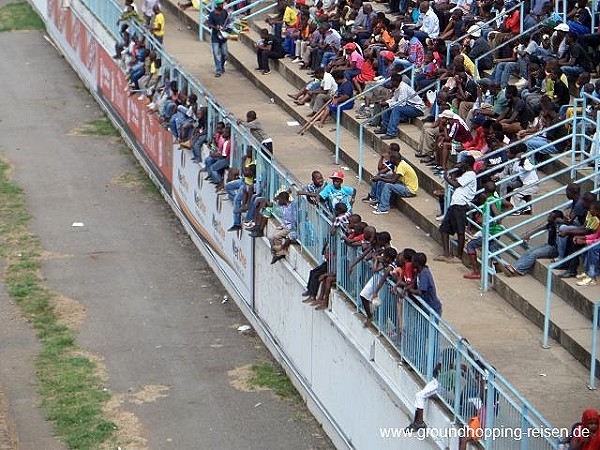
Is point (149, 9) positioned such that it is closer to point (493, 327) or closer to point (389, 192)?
point (389, 192)

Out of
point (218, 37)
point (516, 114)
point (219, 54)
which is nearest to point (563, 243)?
point (516, 114)

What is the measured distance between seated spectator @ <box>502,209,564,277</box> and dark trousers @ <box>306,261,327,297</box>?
2384mm

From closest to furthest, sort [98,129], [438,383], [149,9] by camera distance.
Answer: [438,383]
[98,129]
[149,9]

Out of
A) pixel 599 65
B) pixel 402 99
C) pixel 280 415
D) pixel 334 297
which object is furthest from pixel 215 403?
pixel 599 65

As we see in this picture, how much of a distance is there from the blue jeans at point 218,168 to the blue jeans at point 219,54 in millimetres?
7709

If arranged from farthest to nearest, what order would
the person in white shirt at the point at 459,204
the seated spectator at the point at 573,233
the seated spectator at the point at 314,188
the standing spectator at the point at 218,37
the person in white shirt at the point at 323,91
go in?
the standing spectator at the point at 218,37
the person in white shirt at the point at 323,91
the seated spectator at the point at 314,188
the person in white shirt at the point at 459,204
the seated spectator at the point at 573,233

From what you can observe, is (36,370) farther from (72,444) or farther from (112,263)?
(112,263)

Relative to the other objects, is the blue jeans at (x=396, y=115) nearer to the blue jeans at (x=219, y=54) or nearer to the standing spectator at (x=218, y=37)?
the standing spectator at (x=218, y=37)

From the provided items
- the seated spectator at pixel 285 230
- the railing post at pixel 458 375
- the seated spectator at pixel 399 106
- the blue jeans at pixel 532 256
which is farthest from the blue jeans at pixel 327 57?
the railing post at pixel 458 375

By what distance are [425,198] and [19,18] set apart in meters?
25.7

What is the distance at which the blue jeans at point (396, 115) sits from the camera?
25.7 metres

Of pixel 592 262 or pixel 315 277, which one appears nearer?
pixel 592 262

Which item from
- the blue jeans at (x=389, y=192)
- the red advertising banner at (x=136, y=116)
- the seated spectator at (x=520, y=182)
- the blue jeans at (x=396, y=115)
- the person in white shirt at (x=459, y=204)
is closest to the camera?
the person in white shirt at (x=459, y=204)

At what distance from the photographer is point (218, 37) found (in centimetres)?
3262
